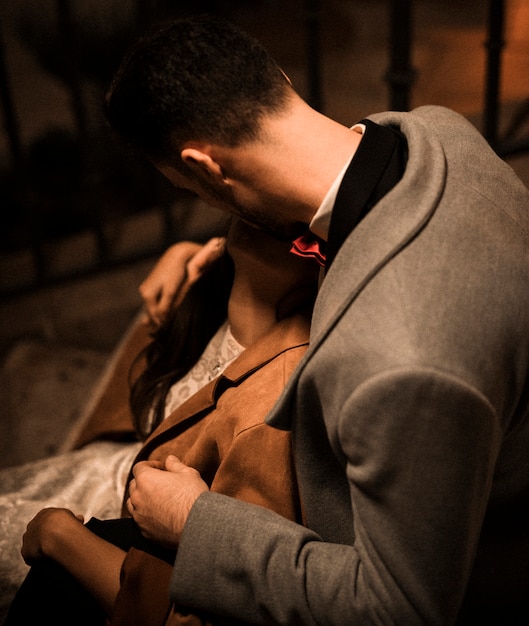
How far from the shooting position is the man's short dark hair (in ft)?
4.00

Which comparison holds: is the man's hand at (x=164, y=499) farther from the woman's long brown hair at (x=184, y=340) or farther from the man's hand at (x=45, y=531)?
the woman's long brown hair at (x=184, y=340)

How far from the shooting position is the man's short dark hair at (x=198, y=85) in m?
1.22

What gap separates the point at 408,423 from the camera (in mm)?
994

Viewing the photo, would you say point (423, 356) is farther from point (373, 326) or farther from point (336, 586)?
point (336, 586)

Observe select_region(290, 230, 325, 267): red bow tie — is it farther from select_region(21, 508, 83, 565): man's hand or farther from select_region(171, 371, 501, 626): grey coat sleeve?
select_region(21, 508, 83, 565): man's hand

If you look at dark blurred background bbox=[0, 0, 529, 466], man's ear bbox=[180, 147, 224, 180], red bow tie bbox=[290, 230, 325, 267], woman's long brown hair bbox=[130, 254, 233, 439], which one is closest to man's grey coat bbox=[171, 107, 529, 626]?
red bow tie bbox=[290, 230, 325, 267]

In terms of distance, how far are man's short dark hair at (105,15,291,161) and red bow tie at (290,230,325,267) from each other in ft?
0.64

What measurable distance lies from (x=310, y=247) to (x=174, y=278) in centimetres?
67

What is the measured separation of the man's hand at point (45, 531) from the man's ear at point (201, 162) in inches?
27.5

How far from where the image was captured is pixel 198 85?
1223 millimetres

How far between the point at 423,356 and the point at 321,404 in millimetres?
188

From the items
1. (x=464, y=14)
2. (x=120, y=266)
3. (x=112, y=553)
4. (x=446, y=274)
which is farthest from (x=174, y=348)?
(x=464, y=14)

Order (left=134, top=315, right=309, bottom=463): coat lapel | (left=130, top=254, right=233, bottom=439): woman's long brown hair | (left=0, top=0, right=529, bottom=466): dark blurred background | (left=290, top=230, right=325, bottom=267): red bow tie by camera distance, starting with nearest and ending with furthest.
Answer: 1. (left=290, top=230, right=325, bottom=267): red bow tie
2. (left=134, top=315, right=309, bottom=463): coat lapel
3. (left=130, top=254, right=233, bottom=439): woman's long brown hair
4. (left=0, top=0, right=529, bottom=466): dark blurred background

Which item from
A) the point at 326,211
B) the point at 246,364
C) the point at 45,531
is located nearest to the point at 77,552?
the point at 45,531
